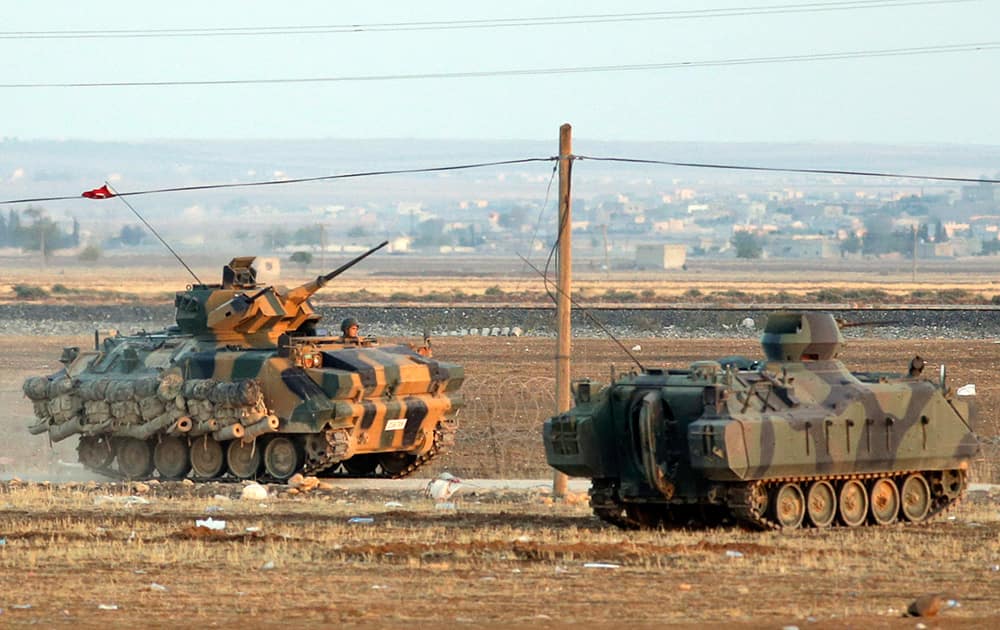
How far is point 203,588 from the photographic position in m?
17.6

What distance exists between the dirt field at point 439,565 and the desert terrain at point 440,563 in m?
0.03

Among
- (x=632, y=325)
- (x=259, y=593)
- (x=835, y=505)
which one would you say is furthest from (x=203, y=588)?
(x=632, y=325)

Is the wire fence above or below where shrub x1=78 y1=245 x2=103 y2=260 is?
below

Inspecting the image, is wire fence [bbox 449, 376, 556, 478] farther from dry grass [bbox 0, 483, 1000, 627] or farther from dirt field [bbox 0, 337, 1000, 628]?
dry grass [bbox 0, 483, 1000, 627]

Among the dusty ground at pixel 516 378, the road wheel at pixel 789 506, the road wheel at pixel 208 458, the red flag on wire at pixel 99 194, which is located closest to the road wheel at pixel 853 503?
the road wheel at pixel 789 506

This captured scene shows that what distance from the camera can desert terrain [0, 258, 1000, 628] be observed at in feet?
52.6

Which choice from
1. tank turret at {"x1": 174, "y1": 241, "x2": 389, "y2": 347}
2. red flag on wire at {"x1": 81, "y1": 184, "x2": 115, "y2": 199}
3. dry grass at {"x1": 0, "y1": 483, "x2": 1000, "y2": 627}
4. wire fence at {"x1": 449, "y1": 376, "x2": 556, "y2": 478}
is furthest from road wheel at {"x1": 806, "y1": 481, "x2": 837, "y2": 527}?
red flag on wire at {"x1": 81, "y1": 184, "x2": 115, "y2": 199}

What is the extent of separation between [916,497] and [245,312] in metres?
12.4

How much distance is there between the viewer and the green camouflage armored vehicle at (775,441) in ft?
71.7

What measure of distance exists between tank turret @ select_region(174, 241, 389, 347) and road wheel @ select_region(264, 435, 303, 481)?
2.15 m

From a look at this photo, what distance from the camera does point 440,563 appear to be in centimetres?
1925

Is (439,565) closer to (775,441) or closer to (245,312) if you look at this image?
(775,441)

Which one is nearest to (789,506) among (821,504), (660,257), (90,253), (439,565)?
(821,504)

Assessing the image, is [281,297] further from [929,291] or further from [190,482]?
[929,291]
